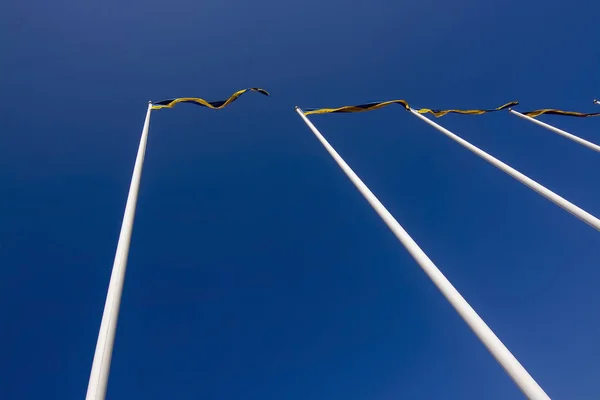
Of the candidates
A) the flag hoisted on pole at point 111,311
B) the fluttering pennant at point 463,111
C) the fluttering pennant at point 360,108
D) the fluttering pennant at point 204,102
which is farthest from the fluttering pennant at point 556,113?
the flag hoisted on pole at point 111,311

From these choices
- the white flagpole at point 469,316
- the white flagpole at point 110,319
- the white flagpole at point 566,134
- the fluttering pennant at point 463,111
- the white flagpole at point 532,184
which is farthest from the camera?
the fluttering pennant at point 463,111

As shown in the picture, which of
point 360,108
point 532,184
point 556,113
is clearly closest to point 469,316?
point 532,184

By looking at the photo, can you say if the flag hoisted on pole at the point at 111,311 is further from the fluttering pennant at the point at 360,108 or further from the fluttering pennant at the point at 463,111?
the fluttering pennant at the point at 463,111

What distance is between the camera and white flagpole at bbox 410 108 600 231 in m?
9.55

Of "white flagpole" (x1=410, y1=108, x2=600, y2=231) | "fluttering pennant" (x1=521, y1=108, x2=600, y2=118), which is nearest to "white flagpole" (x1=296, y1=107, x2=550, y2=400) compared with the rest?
"white flagpole" (x1=410, y1=108, x2=600, y2=231)

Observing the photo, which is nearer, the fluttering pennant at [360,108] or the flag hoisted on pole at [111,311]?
the flag hoisted on pole at [111,311]

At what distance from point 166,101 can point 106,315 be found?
12.3m

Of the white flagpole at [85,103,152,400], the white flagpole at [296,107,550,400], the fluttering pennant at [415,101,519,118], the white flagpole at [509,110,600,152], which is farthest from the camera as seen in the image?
the fluttering pennant at [415,101,519,118]

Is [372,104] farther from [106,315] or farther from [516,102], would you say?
[106,315]

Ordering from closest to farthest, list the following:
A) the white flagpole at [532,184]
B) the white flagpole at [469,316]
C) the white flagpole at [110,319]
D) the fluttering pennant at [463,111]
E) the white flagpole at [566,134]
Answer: the white flagpole at [110,319], the white flagpole at [469,316], the white flagpole at [532,184], the white flagpole at [566,134], the fluttering pennant at [463,111]

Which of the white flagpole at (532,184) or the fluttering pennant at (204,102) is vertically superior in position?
the fluttering pennant at (204,102)

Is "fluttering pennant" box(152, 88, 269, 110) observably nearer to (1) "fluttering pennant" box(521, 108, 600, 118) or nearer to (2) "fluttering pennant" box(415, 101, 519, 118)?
(2) "fluttering pennant" box(415, 101, 519, 118)

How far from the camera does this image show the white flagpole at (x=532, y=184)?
31.3 ft

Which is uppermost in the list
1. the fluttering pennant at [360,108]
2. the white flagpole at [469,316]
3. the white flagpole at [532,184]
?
the fluttering pennant at [360,108]
